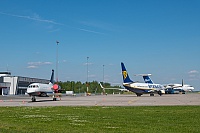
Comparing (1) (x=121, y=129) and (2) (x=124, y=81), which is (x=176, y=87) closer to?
(2) (x=124, y=81)

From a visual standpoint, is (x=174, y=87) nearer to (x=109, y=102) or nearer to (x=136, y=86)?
(x=136, y=86)

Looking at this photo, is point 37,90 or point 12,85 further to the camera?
point 12,85

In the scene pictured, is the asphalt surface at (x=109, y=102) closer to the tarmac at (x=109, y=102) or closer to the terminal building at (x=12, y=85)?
the tarmac at (x=109, y=102)

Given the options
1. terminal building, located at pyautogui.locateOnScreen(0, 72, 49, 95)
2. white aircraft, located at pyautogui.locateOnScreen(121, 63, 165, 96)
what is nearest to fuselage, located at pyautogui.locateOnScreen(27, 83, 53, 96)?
white aircraft, located at pyautogui.locateOnScreen(121, 63, 165, 96)

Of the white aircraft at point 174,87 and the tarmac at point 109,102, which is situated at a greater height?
the white aircraft at point 174,87

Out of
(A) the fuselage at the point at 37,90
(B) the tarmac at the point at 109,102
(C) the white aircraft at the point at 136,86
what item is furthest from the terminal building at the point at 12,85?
(A) the fuselage at the point at 37,90

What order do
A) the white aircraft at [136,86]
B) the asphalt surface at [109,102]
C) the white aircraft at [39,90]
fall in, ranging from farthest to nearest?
1. the white aircraft at [136,86]
2. the white aircraft at [39,90]
3. the asphalt surface at [109,102]

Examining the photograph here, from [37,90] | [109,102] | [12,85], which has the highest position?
[12,85]

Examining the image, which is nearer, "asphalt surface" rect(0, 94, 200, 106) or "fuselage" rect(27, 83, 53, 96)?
"asphalt surface" rect(0, 94, 200, 106)

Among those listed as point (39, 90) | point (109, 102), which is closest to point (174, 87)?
point (39, 90)

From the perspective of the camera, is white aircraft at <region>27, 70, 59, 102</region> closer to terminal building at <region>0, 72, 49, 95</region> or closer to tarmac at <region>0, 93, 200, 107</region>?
tarmac at <region>0, 93, 200, 107</region>

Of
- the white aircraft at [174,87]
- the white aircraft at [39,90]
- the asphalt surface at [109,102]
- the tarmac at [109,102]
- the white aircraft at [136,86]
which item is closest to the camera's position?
the tarmac at [109,102]

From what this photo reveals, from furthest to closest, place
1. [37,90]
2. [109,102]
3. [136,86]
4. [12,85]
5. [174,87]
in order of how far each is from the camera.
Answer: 1. [174,87]
2. [12,85]
3. [136,86]
4. [37,90]
5. [109,102]

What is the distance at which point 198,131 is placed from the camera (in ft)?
45.0
